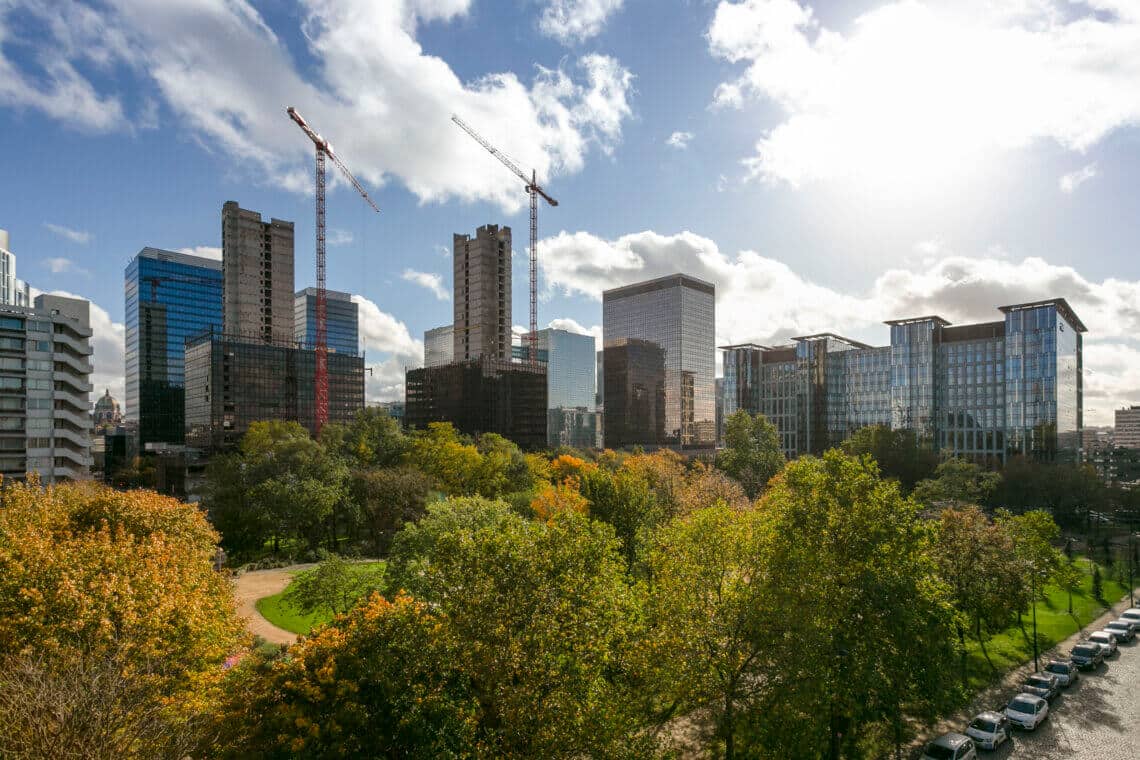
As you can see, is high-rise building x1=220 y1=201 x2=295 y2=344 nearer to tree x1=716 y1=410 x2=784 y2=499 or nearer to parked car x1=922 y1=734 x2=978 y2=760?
tree x1=716 y1=410 x2=784 y2=499

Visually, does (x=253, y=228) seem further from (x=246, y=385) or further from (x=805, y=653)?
(x=805, y=653)

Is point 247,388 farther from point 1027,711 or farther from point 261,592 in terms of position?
point 1027,711

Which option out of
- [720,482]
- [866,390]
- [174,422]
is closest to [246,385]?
[174,422]

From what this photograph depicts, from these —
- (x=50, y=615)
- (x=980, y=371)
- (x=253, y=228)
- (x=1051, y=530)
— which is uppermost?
(x=253, y=228)

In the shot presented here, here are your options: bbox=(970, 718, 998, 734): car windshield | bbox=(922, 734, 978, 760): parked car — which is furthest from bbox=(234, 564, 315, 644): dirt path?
bbox=(970, 718, 998, 734): car windshield

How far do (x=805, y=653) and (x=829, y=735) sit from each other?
4725 mm

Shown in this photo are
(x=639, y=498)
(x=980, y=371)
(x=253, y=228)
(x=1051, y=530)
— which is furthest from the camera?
(x=253, y=228)

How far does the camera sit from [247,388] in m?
A: 123

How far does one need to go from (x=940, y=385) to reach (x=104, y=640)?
13198cm

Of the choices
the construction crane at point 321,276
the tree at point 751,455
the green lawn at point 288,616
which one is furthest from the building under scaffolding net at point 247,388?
the green lawn at point 288,616

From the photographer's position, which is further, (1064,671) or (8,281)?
(8,281)

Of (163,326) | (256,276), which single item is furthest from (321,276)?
(163,326)

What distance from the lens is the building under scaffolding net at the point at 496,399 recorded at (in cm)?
13088

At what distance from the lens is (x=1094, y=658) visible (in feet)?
109
